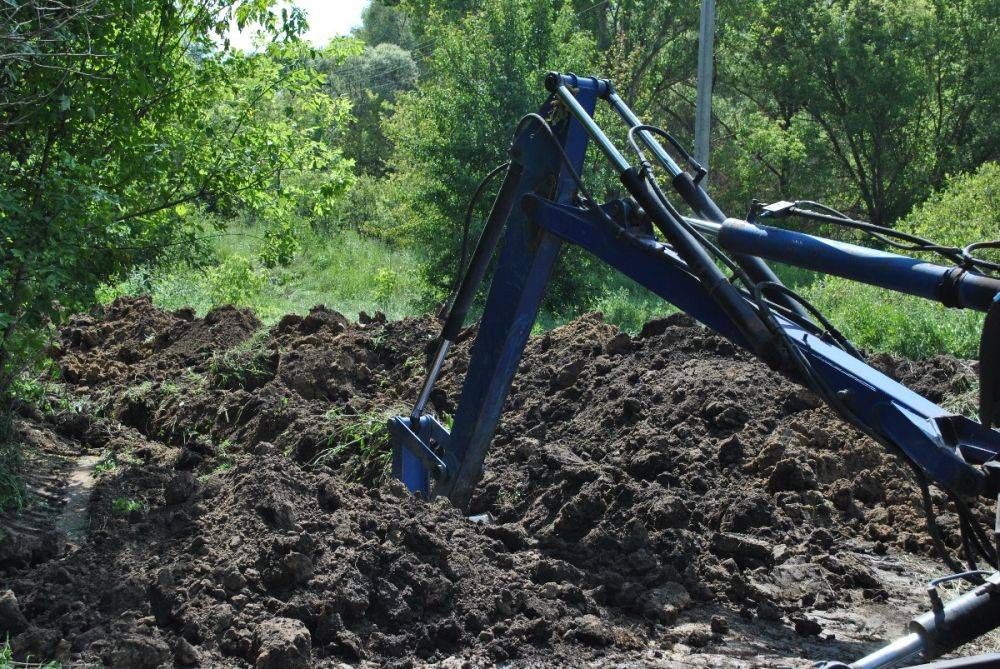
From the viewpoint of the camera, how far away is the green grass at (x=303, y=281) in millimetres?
11289

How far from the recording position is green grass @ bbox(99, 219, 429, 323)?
11289 millimetres

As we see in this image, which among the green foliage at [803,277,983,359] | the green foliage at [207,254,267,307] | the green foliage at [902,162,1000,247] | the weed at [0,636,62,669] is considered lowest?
the weed at [0,636,62,669]

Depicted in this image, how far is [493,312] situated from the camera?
18.9ft

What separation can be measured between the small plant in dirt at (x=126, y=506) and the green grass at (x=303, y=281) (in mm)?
2351

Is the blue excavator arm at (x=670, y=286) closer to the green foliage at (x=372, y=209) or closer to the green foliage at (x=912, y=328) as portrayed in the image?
the green foliage at (x=912, y=328)

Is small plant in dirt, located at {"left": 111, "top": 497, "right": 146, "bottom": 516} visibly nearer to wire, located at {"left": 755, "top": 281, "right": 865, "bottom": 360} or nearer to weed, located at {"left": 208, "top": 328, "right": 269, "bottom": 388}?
weed, located at {"left": 208, "top": 328, "right": 269, "bottom": 388}

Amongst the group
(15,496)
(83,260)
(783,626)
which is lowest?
(15,496)

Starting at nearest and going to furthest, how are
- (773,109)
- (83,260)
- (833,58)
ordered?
(83,260), (833,58), (773,109)

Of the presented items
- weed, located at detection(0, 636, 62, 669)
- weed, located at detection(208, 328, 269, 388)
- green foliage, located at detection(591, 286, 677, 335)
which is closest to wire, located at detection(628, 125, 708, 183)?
weed, located at detection(0, 636, 62, 669)

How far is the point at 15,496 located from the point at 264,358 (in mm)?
2935

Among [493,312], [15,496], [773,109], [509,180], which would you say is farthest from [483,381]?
[773,109]

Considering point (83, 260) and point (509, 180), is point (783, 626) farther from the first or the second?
point (83, 260)

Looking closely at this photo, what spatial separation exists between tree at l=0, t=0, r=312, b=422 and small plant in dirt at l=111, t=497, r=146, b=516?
44.2 inches

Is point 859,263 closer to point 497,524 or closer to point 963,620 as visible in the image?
point 963,620
